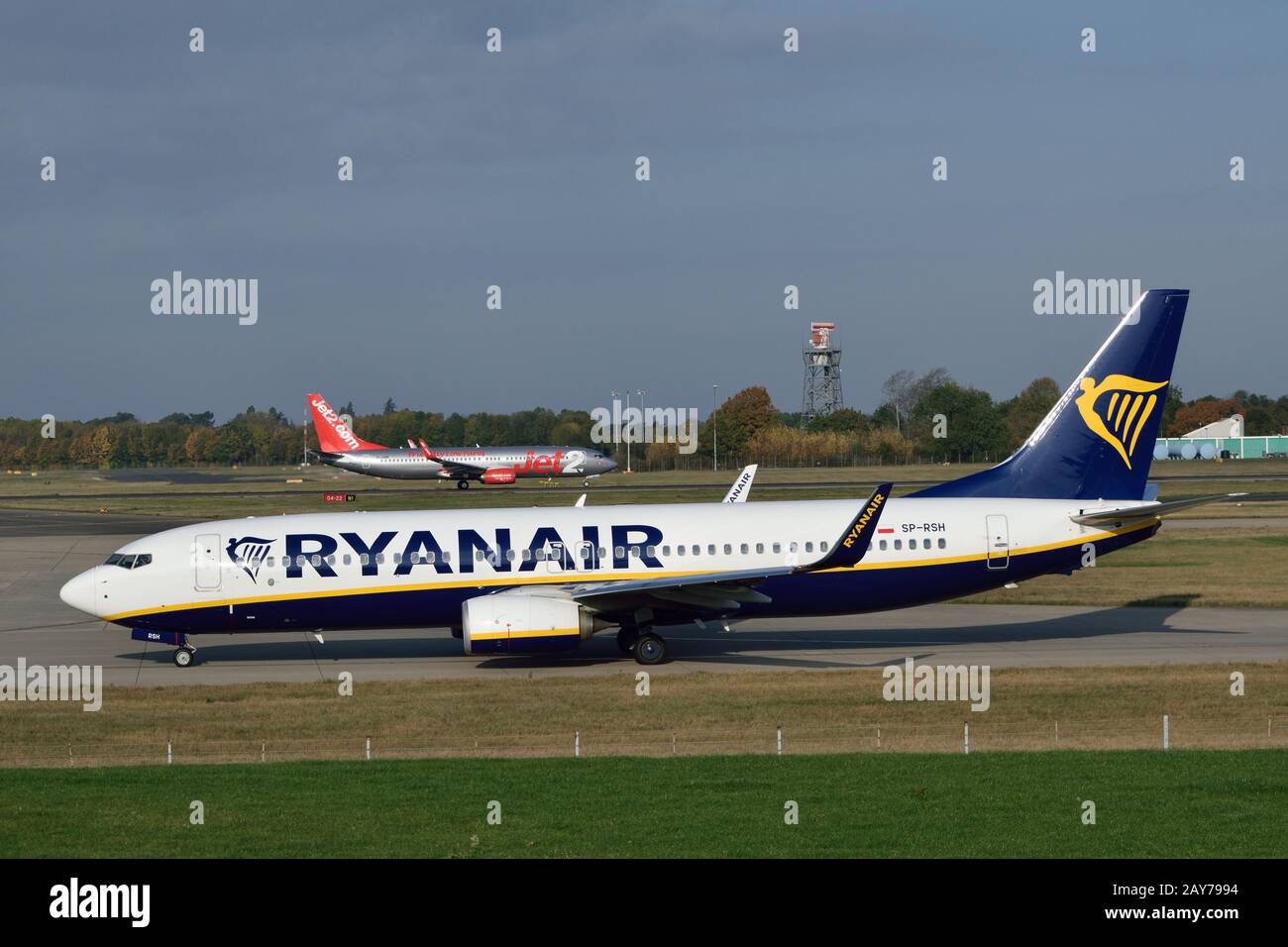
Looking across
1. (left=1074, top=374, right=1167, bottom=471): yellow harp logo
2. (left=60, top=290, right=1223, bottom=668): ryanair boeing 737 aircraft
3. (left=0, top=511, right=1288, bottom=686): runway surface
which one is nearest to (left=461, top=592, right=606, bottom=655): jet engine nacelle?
(left=60, top=290, right=1223, bottom=668): ryanair boeing 737 aircraft

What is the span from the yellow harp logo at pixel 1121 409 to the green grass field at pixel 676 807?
15.8m

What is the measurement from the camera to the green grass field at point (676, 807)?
50.4ft

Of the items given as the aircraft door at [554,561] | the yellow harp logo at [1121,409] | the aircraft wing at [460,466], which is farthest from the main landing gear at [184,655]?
the aircraft wing at [460,466]

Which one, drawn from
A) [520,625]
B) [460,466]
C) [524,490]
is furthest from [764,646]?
[460,466]

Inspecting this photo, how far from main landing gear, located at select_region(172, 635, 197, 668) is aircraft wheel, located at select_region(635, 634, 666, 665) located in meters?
11.4

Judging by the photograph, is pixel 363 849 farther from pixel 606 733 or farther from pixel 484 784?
pixel 606 733

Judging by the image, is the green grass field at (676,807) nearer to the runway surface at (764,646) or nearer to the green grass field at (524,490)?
the runway surface at (764,646)

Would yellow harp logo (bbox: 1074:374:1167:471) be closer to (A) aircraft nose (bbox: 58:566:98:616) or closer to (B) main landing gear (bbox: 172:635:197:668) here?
(B) main landing gear (bbox: 172:635:197:668)

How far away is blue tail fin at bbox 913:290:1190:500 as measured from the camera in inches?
1404

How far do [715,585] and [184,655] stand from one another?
13726 mm

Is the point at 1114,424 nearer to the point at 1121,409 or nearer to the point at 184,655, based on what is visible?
A: the point at 1121,409
